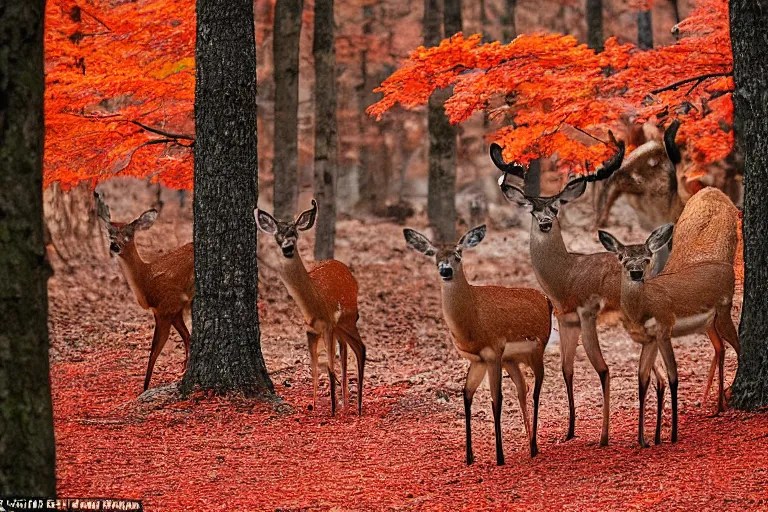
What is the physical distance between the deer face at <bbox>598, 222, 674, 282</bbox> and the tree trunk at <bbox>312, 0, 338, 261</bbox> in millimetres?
8900

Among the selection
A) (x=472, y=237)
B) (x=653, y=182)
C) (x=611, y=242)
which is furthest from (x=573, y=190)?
(x=653, y=182)

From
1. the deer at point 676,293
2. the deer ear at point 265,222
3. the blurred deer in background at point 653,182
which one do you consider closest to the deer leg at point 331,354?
the deer ear at point 265,222

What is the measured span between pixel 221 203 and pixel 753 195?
471 cm

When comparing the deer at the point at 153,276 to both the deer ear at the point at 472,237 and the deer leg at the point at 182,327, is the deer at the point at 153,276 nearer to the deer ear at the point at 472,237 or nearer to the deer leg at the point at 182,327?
the deer leg at the point at 182,327

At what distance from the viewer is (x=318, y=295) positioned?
882cm

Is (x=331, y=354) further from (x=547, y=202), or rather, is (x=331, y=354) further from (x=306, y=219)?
(x=547, y=202)

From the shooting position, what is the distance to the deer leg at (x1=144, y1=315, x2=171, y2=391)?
950cm

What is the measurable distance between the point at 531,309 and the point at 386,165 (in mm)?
20593

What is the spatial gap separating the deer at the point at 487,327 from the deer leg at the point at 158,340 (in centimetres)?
358

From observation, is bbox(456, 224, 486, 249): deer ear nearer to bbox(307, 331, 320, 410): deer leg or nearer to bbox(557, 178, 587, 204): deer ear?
bbox(557, 178, 587, 204): deer ear

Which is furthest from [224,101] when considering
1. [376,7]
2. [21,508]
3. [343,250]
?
[376,7]

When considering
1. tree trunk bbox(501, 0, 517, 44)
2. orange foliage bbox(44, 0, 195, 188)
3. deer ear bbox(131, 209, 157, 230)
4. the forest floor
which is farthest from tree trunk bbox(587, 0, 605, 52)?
deer ear bbox(131, 209, 157, 230)

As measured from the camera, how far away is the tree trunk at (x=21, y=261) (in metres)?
4.01

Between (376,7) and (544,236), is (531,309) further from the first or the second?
(376,7)
